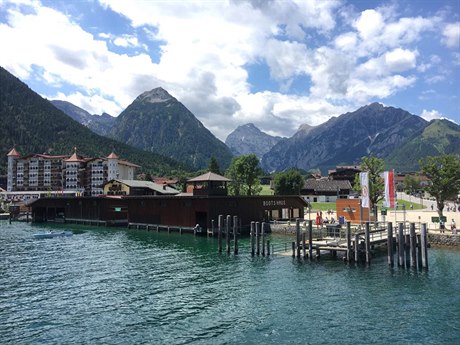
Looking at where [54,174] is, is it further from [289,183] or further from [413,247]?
[413,247]

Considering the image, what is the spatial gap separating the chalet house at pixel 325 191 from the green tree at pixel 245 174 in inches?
1187

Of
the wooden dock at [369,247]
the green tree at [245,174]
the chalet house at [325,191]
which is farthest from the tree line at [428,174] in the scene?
the chalet house at [325,191]

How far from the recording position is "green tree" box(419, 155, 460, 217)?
5697cm

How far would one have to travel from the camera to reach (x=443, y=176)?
5759 centimetres

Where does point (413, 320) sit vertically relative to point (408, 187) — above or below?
below

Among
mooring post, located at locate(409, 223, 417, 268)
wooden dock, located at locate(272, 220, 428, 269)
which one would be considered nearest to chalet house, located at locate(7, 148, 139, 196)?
wooden dock, located at locate(272, 220, 428, 269)

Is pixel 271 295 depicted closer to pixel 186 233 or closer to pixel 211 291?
pixel 211 291

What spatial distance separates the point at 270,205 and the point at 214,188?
1246cm

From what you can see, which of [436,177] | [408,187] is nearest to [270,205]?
[436,177]

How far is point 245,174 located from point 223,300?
82.3m

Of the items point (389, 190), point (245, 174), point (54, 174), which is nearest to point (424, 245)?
point (389, 190)

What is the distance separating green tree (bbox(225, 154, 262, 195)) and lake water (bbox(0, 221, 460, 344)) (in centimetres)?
6488

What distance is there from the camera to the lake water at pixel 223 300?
20453 mm

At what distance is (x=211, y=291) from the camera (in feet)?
94.7
